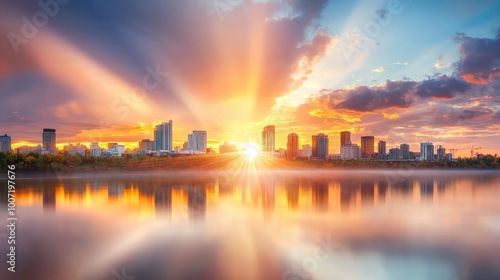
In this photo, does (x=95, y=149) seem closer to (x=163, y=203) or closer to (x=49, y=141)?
(x=49, y=141)

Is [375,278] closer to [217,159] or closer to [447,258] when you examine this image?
[447,258]

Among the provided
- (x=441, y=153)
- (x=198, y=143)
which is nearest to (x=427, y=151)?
(x=441, y=153)

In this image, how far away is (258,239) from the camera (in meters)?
18.7

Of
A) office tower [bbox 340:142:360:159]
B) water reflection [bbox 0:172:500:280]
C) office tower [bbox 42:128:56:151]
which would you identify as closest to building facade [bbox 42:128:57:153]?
office tower [bbox 42:128:56:151]

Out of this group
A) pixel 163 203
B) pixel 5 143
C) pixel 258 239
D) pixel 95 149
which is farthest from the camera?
pixel 95 149

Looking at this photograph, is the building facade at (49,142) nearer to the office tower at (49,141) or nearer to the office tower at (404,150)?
the office tower at (49,141)

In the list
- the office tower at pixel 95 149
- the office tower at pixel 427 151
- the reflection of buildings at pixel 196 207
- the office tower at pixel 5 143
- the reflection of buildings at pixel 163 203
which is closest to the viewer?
the reflection of buildings at pixel 196 207

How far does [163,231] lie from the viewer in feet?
65.7

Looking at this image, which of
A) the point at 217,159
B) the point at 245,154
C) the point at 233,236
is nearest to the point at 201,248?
the point at 233,236

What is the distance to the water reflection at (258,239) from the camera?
1339 centimetres

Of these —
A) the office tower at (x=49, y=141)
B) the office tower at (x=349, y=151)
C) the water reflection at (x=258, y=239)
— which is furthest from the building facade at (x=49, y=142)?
the office tower at (x=349, y=151)

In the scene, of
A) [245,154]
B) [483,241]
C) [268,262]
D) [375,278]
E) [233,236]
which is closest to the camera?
[375,278]

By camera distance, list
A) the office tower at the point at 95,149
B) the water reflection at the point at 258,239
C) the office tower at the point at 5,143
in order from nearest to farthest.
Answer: the water reflection at the point at 258,239 < the office tower at the point at 5,143 < the office tower at the point at 95,149

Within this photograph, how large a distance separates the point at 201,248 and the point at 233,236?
328 cm
